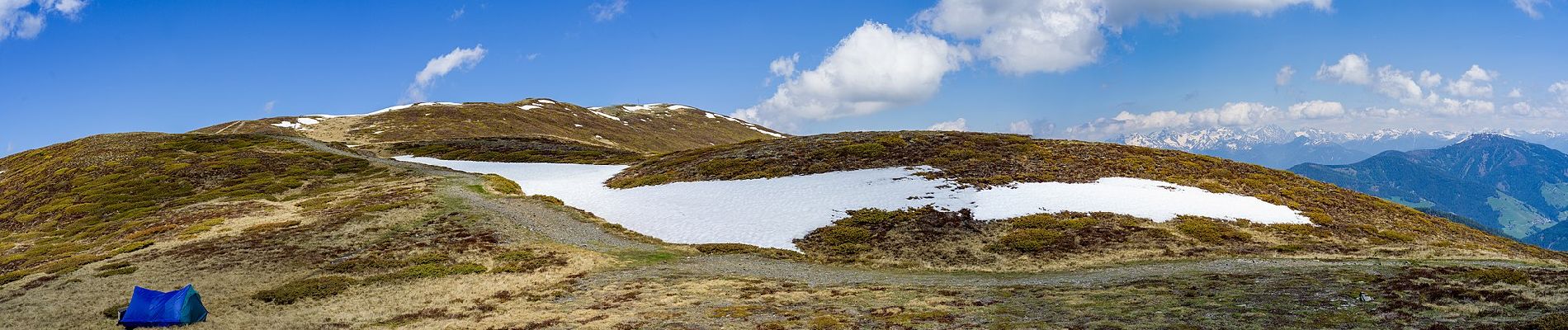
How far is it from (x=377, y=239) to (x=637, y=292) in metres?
19.6

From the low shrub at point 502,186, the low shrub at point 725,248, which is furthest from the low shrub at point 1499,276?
the low shrub at point 502,186

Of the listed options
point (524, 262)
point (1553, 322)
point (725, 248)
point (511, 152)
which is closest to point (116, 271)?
point (524, 262)

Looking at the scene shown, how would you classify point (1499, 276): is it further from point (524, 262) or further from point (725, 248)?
point (524, 262)

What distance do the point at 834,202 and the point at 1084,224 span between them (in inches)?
639

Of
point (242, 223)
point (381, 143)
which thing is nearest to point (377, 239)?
point (242, 223)

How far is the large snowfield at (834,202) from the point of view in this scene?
41.1m

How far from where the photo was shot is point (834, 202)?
45938 mm

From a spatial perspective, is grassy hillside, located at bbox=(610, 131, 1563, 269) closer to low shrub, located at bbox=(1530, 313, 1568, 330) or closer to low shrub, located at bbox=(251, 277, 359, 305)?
low shrub, located at bbox=(1530, 313, 1568, 330)

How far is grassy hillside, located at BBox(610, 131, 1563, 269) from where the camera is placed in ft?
109

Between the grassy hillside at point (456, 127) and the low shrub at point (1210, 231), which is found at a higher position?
the grassy hillside at point (456, 127)

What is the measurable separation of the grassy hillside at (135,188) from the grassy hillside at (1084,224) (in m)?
29.7

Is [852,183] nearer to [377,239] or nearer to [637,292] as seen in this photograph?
[637,292]

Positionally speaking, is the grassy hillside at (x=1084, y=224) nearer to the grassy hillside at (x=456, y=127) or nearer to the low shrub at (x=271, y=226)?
the low shrub at (x=271, y=226)

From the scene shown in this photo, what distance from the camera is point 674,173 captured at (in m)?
62.0
